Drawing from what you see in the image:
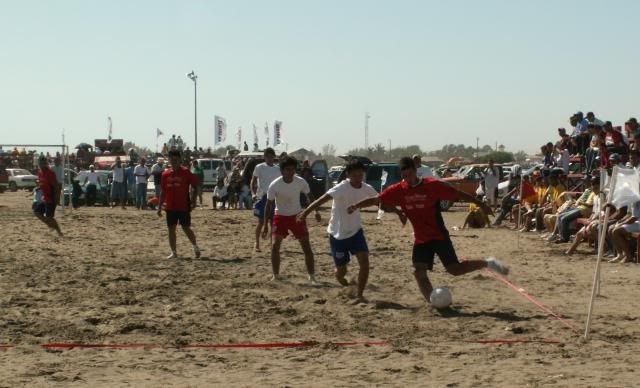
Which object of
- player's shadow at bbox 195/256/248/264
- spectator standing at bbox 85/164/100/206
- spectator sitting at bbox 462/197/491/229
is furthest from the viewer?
spectator standing at bbox 85/164/100/206


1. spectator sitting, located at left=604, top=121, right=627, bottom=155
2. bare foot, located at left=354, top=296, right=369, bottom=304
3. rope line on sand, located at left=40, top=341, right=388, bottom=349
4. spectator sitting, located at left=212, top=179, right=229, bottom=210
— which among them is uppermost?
spectator sitting, located at left=604, top=121, right=627, bottom=155

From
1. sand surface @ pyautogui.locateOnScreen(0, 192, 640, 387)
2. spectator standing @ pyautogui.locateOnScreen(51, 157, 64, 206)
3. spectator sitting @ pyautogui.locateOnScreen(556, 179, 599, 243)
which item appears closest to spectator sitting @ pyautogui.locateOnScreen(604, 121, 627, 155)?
spectator sitting @ pyautogui.locateOnScreen(556, 179, 599, 243)

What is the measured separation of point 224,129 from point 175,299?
57.7 m

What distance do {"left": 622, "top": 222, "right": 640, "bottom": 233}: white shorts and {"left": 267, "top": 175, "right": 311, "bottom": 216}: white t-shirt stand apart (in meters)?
4.81

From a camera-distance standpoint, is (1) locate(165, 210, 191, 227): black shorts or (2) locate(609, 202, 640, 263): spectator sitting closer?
(2) locate(609, 202, 640, 263): spectator sitting

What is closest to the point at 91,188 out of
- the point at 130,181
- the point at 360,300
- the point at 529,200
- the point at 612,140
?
the point at 130,181

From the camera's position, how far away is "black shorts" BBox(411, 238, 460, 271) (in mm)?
10445

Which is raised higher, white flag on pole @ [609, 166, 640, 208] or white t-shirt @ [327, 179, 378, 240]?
white flag on pole @ [609, 166, 640, 208]

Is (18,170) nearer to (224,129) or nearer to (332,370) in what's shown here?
(224,129)

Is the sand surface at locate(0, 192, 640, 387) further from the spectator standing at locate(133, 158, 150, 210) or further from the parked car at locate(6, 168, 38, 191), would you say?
the parked car at locate(6, 168, 38, 191)

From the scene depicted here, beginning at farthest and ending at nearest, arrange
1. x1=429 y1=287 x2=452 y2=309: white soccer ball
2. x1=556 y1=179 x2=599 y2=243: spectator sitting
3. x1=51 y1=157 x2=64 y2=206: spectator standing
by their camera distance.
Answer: x1=51 y1=157 x2=64 y2=206: spectator standing < x1=556 y1=179 x2=599 y2=243: spectator sitting < x1=429 y1=287 x2=452 y2=309: white soccer ball

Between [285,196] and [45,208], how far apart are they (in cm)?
930

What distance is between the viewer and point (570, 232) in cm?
1844

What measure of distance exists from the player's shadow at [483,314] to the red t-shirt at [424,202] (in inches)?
28.6
